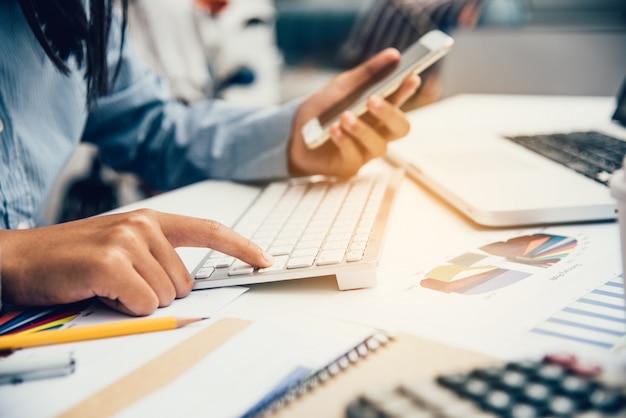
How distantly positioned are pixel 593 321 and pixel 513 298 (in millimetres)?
58

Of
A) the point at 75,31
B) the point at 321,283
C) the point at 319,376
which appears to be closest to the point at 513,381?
the point at 319,376

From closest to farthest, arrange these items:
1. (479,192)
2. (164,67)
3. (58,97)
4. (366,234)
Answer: (366,234), (479,192), (58,97), (164,67)

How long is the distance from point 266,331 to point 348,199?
0.83 ft

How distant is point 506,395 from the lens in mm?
288

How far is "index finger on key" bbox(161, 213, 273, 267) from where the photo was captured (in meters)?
0.48

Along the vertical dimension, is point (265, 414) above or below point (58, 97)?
below

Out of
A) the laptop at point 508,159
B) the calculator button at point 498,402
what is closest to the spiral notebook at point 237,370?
the calculator button at point 498,402

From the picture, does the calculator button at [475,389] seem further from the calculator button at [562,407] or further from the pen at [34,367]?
the pen at [34,367]

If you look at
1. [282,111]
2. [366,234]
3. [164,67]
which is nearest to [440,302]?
[366,234]

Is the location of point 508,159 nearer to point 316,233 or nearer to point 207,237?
point 316,233

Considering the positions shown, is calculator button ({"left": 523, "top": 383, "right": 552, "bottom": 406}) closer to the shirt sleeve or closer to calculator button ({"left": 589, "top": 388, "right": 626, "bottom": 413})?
calculator button ({"left": 589, "top": 388, "right": 626, "bottom": 413})

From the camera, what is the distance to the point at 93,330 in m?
0.43

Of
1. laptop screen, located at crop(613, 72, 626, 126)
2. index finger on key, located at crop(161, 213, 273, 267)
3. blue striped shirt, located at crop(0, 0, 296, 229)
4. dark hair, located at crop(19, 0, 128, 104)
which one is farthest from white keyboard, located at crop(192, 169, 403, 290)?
laptop screen, located at crop(613, 72, 626, 126)

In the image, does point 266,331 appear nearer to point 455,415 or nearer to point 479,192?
point 455,415
